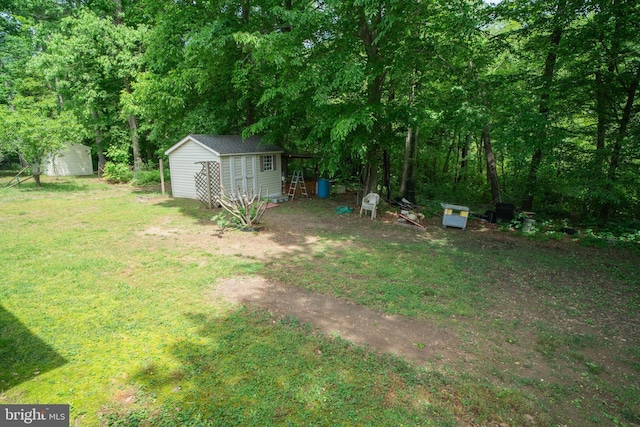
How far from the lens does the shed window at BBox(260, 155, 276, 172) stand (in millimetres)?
13622

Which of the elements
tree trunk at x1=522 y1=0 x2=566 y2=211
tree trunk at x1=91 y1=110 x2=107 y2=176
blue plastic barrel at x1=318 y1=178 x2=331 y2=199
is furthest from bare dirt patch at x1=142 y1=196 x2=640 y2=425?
tree trunk at x1=91 y1=110 x2=107 y2=176

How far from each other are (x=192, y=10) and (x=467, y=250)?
38.3 feet

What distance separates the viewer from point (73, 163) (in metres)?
20.5

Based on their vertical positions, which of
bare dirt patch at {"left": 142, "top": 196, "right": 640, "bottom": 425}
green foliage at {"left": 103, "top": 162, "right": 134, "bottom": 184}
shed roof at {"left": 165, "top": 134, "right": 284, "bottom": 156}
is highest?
shed roof at {"left": 165, "top": 134, "right": 284, "bottom": 156}

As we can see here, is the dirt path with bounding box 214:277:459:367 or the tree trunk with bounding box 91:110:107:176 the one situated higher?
the tree trunk with bounding box 91:110:107:176

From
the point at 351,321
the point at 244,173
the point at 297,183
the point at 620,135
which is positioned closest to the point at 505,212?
the point at 620,135

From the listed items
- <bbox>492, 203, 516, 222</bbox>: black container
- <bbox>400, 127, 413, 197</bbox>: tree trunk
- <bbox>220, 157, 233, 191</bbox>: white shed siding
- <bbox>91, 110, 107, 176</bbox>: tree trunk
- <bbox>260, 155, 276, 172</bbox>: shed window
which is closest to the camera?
<bbox>492, 203, 516, 222</bbox>: black container

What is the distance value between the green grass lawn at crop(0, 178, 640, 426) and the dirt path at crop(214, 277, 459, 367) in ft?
0.71

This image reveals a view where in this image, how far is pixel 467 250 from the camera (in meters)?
7.77

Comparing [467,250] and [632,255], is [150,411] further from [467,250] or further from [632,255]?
[632,255]

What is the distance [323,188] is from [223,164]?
4.47 m

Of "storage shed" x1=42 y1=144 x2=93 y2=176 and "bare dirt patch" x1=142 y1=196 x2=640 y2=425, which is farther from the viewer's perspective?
"storage shed" x1=42 y1=144 x2=93 y2=176

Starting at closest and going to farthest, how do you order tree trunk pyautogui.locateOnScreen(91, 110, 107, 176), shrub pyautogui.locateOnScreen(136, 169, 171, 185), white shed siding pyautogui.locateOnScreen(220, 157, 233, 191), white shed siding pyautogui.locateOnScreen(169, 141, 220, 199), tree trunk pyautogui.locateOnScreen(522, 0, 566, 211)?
tree trunk pyautogui.locateOnScreen(522, 0, 566, 211) → white shed siding pyautogui.locateOnScreen(220, 157, 233, 191) → white shed siding pyautogui.locateOnScreen(169, 141, 220, 199) → shrub pyautogui.locateOnScreen(136, 169, 171, 185) → tree trunk pyautogui.locateOnScreen(91, 110, 107, 176)

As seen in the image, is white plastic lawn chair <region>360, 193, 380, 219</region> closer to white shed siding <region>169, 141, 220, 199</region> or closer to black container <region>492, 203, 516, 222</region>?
black container <region>492, 203, 516, 222</region>
